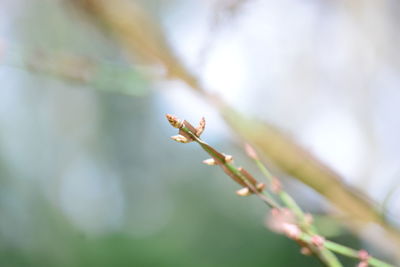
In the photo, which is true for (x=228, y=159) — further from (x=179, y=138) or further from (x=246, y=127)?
(x=246, y=127)

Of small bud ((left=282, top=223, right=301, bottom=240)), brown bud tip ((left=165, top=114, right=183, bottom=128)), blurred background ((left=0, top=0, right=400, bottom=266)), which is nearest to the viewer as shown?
brown bud tip ((left=165, top=114, right=183, bottom=128))

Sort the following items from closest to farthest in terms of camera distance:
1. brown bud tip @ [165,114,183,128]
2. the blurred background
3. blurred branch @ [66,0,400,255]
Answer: brown bud tip @ [165,114,183,128] < blurred branch @ [66,0,400,255] < the blurred background

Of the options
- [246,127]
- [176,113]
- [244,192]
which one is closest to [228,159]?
[244,192]

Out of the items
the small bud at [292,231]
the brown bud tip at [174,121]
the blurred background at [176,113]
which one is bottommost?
the brown bud tip at [174,121]

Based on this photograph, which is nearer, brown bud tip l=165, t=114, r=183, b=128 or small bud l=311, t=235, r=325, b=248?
brown bud tip l=165, t=114, r=183, b=128

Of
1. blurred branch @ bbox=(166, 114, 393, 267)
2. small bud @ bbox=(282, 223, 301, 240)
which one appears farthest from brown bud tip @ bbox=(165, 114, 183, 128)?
small bud @ bbox=(282, 223, 301, 240)

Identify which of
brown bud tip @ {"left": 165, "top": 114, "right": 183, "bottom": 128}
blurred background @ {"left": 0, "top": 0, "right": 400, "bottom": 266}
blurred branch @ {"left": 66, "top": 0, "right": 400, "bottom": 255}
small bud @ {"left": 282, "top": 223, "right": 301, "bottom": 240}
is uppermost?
blurred background @ {"left": 0, "top": 0, "right": 400, "bottom": 266}

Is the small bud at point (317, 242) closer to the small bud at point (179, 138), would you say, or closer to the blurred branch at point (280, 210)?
the blurred branch at point (280, 210)

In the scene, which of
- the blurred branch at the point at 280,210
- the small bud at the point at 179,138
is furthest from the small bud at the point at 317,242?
the small bud at the point at 179,138

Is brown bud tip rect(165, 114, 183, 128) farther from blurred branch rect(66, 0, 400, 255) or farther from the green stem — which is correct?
blurred branch rect(66, 0, 400, 255)
